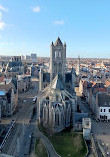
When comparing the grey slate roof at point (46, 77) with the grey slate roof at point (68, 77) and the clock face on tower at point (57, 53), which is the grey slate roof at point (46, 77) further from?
the clock face on tower at point (57, 53)

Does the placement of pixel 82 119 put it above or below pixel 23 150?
above

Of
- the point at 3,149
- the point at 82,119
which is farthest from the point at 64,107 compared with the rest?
the point at 3,149

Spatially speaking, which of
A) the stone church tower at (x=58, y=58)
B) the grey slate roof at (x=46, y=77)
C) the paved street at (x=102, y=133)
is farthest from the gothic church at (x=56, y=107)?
the grey slate roof at (x=46, y=77)

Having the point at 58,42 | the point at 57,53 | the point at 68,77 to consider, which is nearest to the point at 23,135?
the point at 68,77

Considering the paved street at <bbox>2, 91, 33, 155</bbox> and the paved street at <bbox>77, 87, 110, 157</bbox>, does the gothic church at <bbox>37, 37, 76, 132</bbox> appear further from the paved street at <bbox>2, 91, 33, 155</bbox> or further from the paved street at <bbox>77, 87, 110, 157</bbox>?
the paved street at <bbox>77, 87, 110, 157</bbox>

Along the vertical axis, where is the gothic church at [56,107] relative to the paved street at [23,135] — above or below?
above

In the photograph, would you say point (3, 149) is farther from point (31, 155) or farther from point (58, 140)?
point (58, 140)

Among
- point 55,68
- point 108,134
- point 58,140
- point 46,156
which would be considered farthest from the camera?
point 55,68

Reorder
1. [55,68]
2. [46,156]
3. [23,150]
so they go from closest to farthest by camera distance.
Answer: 1. [46,156]
2. [23,150]
3. [55,68]
